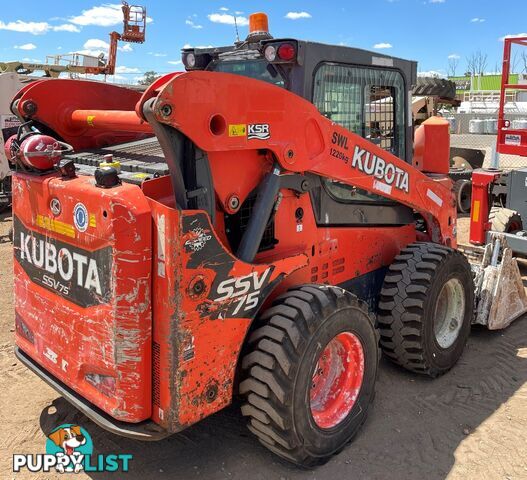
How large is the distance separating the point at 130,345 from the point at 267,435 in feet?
2.99

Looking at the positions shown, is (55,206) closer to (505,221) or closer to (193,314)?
(193,314)

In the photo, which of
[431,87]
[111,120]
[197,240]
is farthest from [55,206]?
[431,87]

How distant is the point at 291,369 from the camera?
2850mm

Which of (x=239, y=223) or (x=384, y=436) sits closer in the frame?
(x=239, y=223)

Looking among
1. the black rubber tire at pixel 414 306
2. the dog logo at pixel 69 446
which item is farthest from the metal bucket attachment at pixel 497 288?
the dog logo at pixel 69 446

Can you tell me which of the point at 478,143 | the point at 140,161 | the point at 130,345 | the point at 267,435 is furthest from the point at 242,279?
the point at 478,143

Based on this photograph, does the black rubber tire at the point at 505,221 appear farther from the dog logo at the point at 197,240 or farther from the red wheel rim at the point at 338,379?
the dog logo at the point at 197,240

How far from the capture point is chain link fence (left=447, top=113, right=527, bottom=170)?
8.40 metres

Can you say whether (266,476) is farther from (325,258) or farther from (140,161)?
(140,161)

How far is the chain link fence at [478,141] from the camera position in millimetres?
8401

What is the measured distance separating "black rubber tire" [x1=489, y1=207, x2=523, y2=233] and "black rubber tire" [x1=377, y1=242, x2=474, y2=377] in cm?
287

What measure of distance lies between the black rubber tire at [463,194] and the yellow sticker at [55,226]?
9077mm

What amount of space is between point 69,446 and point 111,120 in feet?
6.65

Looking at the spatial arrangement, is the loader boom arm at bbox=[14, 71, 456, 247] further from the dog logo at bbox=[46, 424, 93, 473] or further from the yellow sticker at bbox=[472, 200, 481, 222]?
the yellow sticker at bbox=[472, 200, 481, 222]
